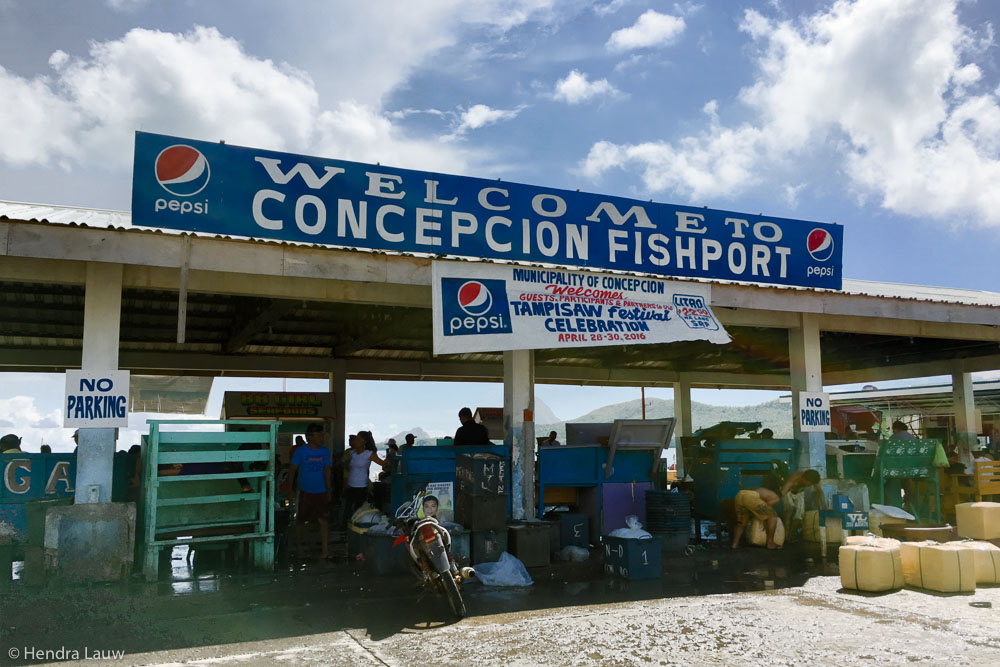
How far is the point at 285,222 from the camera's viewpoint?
971 cm

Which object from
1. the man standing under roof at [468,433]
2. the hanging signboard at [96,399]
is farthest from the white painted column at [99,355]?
the man standing under roof at [468,433]

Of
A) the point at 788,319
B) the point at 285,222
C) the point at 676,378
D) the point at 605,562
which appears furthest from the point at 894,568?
the point at 676,378

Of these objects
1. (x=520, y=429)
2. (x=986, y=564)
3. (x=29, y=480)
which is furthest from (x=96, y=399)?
(x=986, y=564)

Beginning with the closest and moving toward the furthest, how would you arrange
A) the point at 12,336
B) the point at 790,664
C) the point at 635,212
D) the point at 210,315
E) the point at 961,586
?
the point at 790,664 → the point at 961,586 → the point at 635,212 → the point at 210,315 → the point at 12,336

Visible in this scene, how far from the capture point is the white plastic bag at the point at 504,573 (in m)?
9.39

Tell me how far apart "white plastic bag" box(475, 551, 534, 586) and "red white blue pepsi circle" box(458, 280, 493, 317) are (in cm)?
329

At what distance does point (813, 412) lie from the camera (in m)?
12.9

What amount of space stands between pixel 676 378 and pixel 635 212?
14072 mm

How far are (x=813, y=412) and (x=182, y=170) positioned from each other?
10.6 metres

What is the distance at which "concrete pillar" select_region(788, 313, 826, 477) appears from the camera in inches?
509

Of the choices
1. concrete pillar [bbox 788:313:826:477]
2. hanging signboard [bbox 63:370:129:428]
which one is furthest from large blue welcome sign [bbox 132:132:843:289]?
hanging signboard [bbox 63:370:129:428]

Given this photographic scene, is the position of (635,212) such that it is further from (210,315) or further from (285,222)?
(210,315)

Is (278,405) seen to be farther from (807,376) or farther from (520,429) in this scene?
(807,376)

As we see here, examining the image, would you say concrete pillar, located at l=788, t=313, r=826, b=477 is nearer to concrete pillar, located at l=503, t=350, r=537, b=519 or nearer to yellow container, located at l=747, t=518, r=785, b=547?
yellow container, located at l=747, t=518, r=785, b=547
